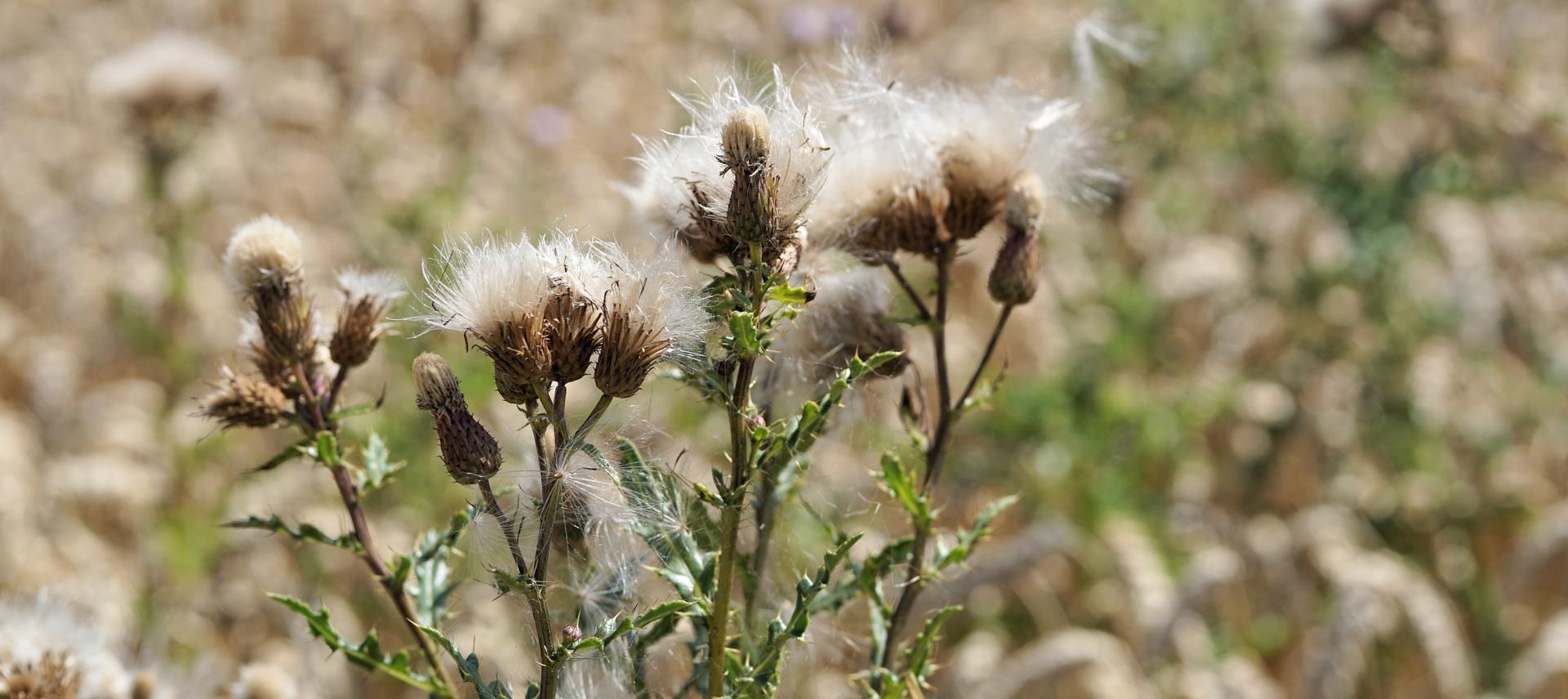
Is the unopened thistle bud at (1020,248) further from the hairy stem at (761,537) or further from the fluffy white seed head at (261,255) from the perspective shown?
the fluffy white seed head at (261,255)

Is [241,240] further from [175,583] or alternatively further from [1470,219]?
[1470,219]

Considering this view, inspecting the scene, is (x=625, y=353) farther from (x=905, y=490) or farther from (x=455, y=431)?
(x=905, y=490)

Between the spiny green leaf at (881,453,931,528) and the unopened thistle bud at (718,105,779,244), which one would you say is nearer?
the unopened thistle bud at (718,105,779,244)

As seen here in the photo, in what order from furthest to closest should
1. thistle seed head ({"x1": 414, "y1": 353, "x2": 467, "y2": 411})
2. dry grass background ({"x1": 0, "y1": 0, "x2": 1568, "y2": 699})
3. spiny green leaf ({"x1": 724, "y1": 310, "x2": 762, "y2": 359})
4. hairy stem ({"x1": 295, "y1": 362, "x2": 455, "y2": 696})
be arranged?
1. dry grass background ({"x1": 0, "y1": 0, "x2": 1568, "y2": 699})
2. hairy stem ({"x1": 295, "y1": 362, "x2": 455, "y2": 696})
3. thistle seed head ({"x1": 414, "y1": 353, "x2": 467, "y2": 411})
4. spiny green leaf ({"x1": 724, "y1": 310, "x2": 762, "y2": 359})

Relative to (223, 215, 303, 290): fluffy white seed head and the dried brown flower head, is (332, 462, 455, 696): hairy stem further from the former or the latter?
the dried brown flower head

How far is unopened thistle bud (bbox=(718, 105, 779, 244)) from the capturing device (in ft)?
4.06

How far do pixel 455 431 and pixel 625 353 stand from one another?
190mm

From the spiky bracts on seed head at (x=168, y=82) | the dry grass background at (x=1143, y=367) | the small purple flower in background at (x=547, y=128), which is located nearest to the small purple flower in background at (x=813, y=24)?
the dry grass background at (x=1143, y=367)

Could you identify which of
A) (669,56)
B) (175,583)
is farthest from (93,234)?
(669,56)

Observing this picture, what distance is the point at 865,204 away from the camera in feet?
5.08

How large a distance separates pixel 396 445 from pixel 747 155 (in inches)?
110

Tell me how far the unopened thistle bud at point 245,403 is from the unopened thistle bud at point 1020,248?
89 centimetres

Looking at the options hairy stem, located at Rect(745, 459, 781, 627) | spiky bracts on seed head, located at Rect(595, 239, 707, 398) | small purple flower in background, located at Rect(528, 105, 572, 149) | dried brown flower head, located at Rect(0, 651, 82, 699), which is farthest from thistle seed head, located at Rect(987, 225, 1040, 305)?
small purple flower in background, located at Rect(528, 105, 572, 149)

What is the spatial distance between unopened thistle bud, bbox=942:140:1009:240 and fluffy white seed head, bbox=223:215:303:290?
2.60 ft
